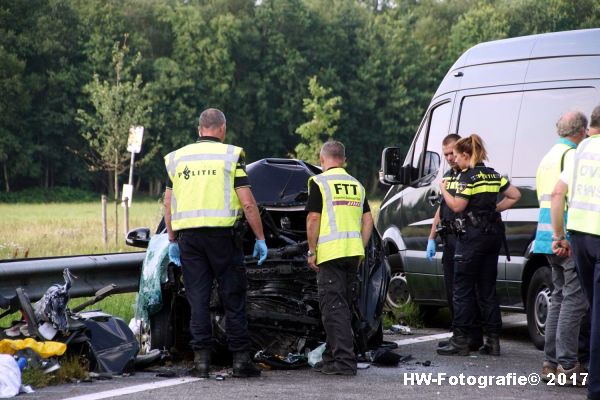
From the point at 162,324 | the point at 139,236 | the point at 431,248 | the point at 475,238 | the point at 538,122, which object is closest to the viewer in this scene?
the point at 162,324

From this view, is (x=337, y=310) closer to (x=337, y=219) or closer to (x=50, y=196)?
(x=337, y=219)

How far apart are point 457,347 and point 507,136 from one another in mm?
1995

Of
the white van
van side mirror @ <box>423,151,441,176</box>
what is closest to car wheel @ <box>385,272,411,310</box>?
the white van

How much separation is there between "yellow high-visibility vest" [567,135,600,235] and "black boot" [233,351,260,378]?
2444mm

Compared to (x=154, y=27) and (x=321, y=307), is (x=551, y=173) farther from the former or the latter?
(x=154, y=27)

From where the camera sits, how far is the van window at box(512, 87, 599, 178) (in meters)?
9.43

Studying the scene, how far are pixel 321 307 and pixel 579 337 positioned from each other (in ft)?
5.97

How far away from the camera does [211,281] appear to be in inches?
314

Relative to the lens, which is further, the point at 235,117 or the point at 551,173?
the point at 235,117

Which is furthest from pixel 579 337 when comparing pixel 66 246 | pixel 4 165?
pixel 4 165

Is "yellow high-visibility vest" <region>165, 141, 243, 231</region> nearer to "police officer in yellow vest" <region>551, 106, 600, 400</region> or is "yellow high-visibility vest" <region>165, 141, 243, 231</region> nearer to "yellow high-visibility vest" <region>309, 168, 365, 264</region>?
"yellow high-visibility vest" <region>309, 168, 365, 264</region>

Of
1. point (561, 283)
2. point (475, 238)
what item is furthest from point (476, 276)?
point (561, 283)

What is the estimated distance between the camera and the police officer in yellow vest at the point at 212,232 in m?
7.88

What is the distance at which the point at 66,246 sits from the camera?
75.3ft
